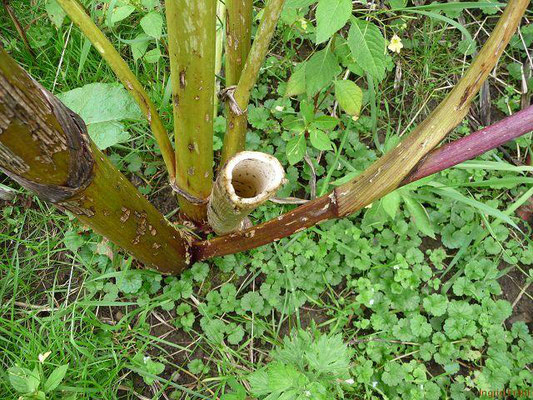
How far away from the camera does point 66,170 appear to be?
1009 mm

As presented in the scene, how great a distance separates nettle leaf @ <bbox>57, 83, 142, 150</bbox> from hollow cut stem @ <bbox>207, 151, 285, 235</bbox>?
52 centimetres

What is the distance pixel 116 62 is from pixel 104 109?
463mm

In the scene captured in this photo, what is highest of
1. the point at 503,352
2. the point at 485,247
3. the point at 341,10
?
the point at 341,10

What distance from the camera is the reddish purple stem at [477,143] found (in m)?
1.23

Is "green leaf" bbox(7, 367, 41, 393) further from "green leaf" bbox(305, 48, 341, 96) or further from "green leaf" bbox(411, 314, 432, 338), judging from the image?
Result: "green leaf" bbox(411, 314, 432, 338)

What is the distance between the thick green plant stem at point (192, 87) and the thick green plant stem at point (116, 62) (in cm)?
11

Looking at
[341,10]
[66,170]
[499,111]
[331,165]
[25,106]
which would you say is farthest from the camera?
[499,111]

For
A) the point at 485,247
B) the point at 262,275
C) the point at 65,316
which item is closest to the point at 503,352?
the point at 485,247

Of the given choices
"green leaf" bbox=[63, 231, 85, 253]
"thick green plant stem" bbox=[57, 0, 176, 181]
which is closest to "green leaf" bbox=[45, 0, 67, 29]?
"thick green plant stem" bbox=[57, 0, 176, 181]

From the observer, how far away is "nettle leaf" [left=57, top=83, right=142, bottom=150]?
174cm

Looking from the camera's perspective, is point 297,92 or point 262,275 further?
point 262,275

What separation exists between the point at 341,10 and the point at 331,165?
1.09 m

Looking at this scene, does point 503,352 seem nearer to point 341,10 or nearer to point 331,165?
point 331,165

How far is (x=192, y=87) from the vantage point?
1228mm
